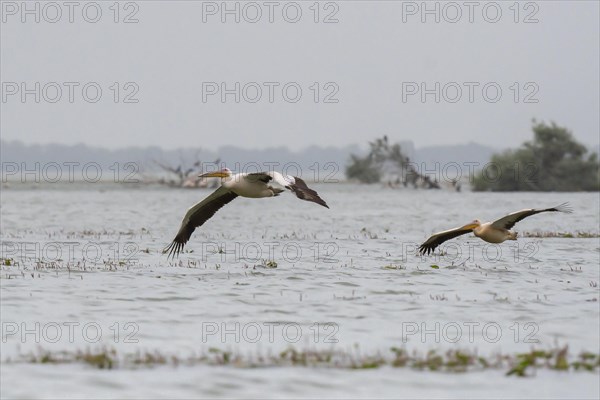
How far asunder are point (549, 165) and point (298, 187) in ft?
266

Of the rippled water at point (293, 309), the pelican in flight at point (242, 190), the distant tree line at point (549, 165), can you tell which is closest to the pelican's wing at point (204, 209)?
the pelican in flight at point (242, 190)

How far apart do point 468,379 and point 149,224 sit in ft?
118

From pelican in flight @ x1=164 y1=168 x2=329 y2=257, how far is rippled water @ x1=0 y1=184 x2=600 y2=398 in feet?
4.85

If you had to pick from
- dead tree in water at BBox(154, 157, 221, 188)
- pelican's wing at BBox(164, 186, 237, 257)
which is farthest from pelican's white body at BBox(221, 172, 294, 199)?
Answer: dead tree in water at BBox(154, 157, 221, 188)

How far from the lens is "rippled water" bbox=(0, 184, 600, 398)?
12125 mm

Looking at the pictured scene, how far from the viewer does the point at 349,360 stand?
13242mm

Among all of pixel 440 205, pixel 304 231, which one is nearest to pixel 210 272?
pixel 304 231

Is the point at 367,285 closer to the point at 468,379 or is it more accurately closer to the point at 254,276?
the point at 254,276

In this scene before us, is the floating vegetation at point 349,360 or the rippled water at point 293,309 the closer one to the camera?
the rippled water at point 293,309

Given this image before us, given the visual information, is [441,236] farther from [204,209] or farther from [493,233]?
[204,209]

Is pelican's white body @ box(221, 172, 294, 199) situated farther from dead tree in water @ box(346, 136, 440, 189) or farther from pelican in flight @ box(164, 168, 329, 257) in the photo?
dead tree in water @ box(346, 136, 440, 189)

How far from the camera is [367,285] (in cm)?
2116

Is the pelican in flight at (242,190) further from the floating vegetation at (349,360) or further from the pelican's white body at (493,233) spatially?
the pelican's white body at (493,233)

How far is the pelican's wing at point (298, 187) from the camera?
1330cm
